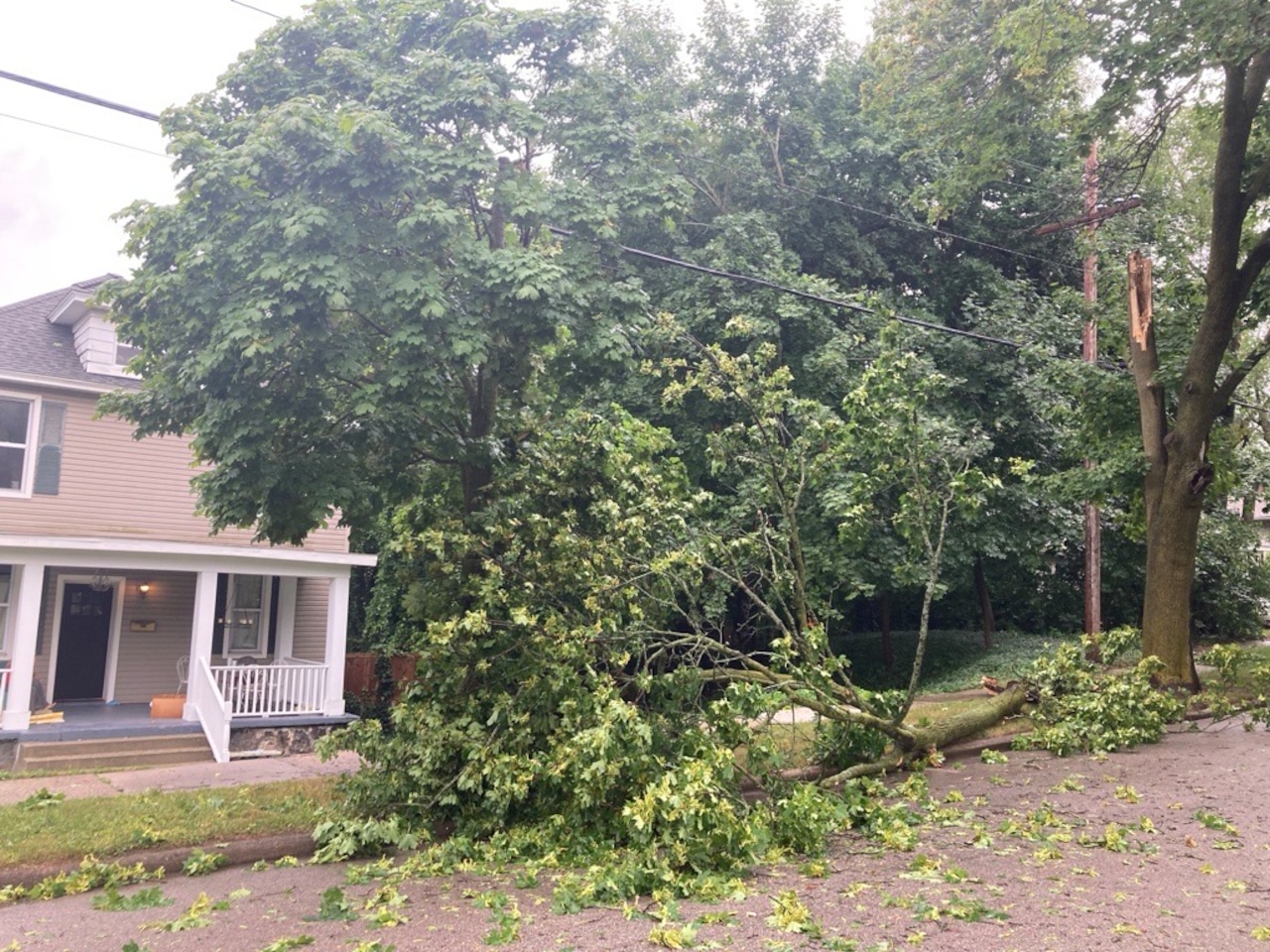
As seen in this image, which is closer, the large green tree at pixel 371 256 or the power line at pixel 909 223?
the large green tree at pixel 371 256

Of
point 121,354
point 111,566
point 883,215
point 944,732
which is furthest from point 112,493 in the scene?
point 883,215

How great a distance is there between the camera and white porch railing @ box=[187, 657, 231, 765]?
40.9 feet

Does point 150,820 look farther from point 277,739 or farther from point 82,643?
point 82,643

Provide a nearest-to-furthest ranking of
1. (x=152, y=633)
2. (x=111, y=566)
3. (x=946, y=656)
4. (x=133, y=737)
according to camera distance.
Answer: (x=133, y=737)
(x=111, y=566)
(x=152, y=633)
(x=946, y=656)

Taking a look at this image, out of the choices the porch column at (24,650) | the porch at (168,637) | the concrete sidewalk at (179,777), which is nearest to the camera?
the concrete sidewalk at (179,777)

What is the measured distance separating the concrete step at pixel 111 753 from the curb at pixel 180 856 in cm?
Result: 559

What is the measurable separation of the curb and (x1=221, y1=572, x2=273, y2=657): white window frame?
9.81 m

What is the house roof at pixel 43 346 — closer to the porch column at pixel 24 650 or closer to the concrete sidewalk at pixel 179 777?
the porch column at pixel 24 650

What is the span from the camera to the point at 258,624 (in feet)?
54.9

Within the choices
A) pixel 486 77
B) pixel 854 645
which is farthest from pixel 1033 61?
pixel 854 645

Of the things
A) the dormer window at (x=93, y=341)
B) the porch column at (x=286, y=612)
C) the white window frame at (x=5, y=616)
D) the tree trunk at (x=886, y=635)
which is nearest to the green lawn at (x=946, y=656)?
the tree trunk at (x=886, y=635)

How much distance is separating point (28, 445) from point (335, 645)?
16.7 ft

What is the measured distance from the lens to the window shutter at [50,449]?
14.0 m

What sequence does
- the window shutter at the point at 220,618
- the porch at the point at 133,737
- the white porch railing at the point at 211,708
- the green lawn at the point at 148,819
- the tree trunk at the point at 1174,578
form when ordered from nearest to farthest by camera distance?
the green lawn at the point at 148,819 → the tree trunk at the point at 1174,578 → the porch at the point at 133,737 → the white porch railing at the point at 211,708 → the window shutter at the point at 220,618
